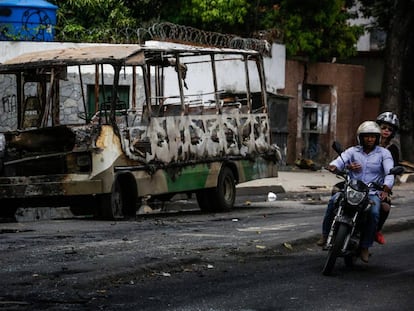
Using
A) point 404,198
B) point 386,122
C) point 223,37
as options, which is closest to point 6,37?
point 223,37

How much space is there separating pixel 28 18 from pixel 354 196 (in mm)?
15998

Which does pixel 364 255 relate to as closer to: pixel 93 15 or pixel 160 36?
pixel 160 36

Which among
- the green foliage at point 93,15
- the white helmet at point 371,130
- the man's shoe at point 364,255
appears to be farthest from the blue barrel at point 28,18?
the man's shoe at point 364,255

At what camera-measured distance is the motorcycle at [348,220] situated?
34.3 feet

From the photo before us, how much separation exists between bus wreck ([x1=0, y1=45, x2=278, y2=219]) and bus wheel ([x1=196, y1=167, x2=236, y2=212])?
2 centimetres

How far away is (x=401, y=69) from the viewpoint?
30469 millimetres

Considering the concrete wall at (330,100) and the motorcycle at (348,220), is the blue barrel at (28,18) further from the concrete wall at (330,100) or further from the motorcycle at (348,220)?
the motorcycle at (348,220)

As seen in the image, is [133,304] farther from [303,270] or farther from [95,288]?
[303,270]

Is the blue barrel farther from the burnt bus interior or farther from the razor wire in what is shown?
the burnt bus interior

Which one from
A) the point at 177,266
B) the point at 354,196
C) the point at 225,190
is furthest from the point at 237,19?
the point at 177,266

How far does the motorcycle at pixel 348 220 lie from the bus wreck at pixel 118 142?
5.16 metres

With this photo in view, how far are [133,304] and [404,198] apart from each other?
14592mm

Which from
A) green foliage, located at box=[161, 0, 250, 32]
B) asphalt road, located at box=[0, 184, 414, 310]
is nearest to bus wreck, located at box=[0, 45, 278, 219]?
asphalt road, located at box=[0, 184, 414, 310]

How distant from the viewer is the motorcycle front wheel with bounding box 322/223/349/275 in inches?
410
